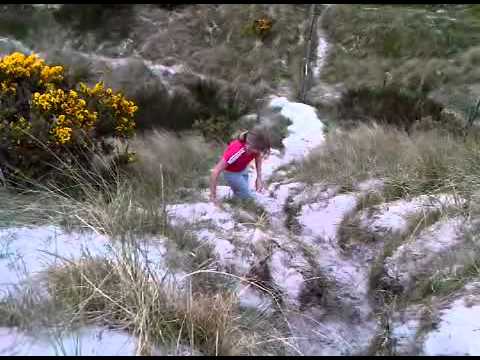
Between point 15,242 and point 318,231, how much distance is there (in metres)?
2.90

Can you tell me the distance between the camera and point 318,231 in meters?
4.56

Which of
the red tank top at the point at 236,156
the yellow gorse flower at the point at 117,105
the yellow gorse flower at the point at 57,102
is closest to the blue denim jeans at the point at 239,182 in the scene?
the red tank top at the point at 236,156

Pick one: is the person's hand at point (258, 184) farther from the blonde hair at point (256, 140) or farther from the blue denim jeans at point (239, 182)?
the blonde hair at point (256, 140)

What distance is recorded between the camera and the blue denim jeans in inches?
192

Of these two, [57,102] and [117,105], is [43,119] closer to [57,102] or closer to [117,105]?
[57,102]

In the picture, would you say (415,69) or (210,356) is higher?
(210,356)

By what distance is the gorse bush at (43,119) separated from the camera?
5.08 meters

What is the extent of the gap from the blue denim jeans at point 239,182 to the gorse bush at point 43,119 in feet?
5.00

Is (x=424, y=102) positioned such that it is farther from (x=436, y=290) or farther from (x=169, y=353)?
(x=169, y=353)

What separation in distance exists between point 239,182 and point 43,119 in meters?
2.58

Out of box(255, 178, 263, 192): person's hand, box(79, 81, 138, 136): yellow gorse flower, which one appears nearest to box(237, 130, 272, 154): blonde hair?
box(255, 178, 263, 192): person's hand

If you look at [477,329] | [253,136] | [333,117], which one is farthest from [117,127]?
[333,117]

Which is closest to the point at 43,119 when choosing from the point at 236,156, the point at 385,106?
the point at 236,156

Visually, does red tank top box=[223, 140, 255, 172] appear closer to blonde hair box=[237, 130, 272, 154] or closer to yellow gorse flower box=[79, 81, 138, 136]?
blonde hair box=[237, 130, 272, 154]
